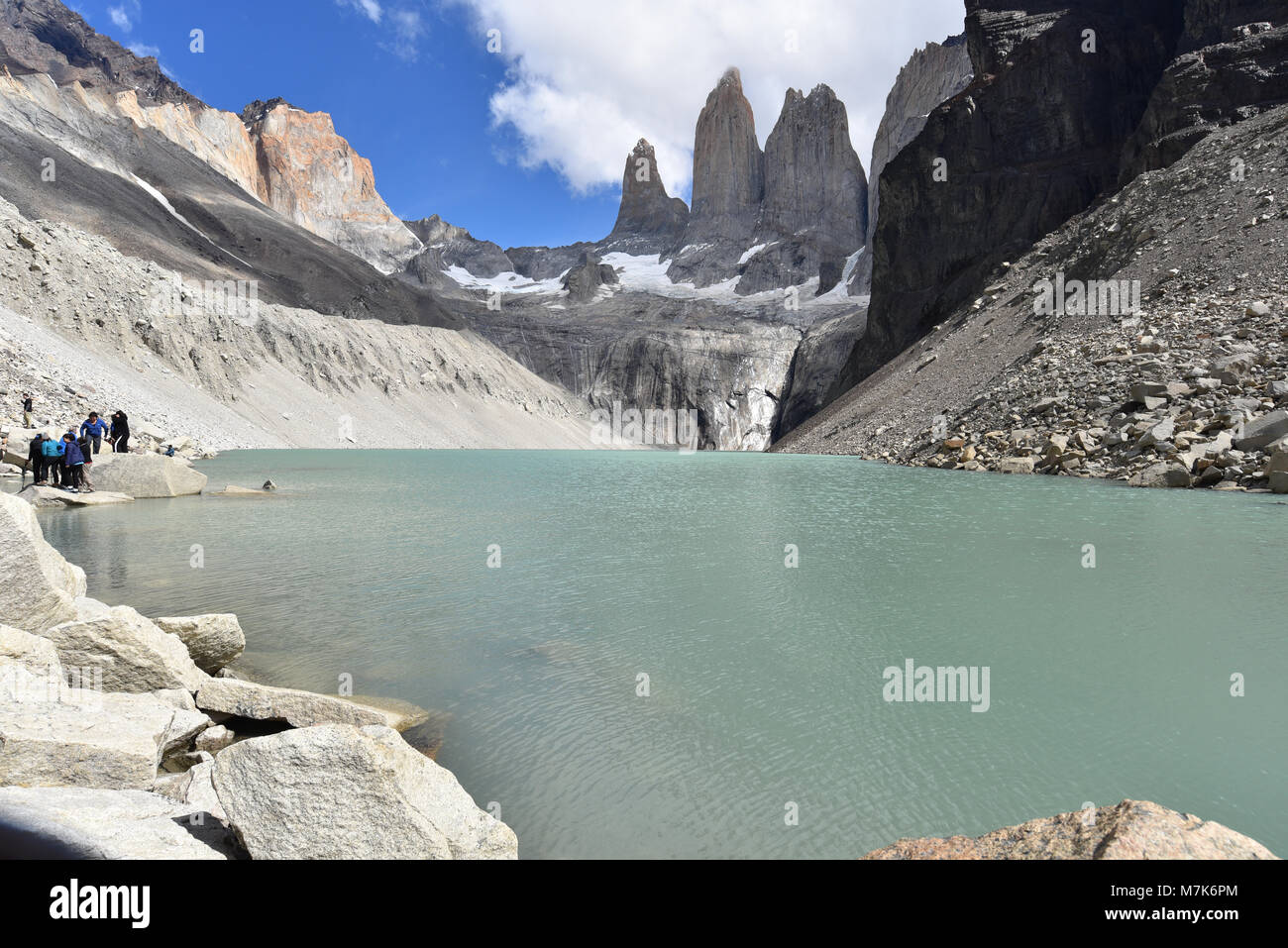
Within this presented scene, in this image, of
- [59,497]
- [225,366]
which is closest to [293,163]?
[225,366]

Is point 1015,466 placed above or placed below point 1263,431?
below

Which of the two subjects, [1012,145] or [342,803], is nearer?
[342,803]

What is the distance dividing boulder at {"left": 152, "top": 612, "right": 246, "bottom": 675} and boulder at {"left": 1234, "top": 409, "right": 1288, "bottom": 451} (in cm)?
2528

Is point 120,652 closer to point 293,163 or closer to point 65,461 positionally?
point 65,461

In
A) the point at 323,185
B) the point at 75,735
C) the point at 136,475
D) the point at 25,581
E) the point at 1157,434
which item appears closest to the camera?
the point at 75,735

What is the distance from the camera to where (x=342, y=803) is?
340 cm

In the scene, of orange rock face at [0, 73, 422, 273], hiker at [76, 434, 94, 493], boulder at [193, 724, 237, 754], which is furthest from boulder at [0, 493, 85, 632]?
orange rock face at [0, 73, 422, 273]

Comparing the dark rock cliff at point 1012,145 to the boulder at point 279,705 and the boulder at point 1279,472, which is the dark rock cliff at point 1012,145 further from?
the boulder at point 279,705

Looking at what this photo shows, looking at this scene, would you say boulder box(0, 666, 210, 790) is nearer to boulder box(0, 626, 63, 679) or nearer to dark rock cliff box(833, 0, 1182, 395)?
boulder box(0, 626, 63, 679)

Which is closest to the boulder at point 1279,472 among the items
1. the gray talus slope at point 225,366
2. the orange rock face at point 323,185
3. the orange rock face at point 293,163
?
the gray talus slope at point 225,366

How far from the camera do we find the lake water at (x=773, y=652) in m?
4.34

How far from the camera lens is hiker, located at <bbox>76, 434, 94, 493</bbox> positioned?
17842 millimetres

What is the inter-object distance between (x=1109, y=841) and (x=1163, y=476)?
75.7 feet

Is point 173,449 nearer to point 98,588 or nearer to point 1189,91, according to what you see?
point 98,588
